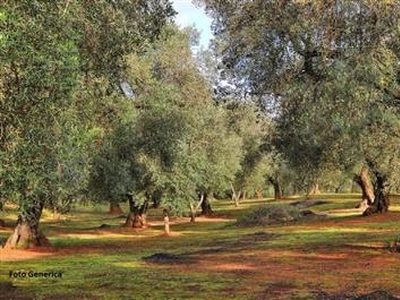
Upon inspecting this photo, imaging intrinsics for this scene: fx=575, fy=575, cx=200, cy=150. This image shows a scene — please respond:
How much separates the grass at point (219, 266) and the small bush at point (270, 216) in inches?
375

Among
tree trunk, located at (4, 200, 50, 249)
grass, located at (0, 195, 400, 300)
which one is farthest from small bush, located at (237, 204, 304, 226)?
tree trunk, located at (4, 200, 50, 249)

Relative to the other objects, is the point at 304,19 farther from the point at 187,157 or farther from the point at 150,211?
the point at 150,211

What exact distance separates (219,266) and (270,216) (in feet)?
96.6

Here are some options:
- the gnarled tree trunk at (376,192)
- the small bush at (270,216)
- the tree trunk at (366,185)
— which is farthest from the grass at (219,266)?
the tree trunk at (366,185)

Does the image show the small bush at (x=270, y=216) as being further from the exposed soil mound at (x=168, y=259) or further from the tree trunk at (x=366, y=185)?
the exposed soil mound at (x=168, y=259)

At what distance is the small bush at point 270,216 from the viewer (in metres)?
51.7

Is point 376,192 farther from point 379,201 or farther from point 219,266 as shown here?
point 219,266

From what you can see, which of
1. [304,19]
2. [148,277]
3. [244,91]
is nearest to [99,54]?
[304,19]

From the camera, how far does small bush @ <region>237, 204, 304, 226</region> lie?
51656mm

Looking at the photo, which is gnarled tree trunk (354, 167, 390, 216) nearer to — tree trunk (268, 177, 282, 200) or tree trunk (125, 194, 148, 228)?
tree trunk (125, 194, 148, 228)

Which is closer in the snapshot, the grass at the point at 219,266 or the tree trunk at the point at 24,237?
the grass at the point at 219,266

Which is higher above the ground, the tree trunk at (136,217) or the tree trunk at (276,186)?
the tree trunk at (276,186)

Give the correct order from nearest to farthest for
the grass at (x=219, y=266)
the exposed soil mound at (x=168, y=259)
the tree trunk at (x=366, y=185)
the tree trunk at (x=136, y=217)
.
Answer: the grass at (x=219, y=266)
the exposed soil mound at (x=168, y=259)
the tree trunk at (x=136, y=217)
the tree trunk at (x=366, y=185)

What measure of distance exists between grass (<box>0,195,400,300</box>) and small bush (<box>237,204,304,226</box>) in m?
9.52
